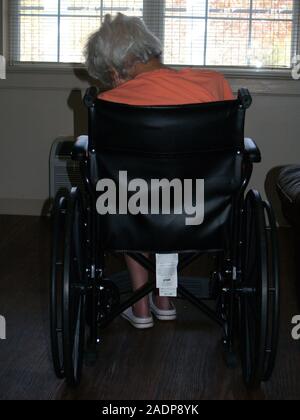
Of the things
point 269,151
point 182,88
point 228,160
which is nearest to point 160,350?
point 228,160

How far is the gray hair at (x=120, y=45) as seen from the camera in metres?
2.39

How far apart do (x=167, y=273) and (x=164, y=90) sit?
1.85ft

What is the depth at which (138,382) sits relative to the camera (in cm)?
228

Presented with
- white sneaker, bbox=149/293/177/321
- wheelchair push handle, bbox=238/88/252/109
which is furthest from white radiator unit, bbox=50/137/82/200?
Result: wheelchair push handle, bbox=238/88/252/109

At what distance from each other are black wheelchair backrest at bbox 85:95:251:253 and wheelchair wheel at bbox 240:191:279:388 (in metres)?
0.09

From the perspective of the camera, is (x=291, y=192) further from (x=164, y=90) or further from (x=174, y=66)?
(x=174, y=66)

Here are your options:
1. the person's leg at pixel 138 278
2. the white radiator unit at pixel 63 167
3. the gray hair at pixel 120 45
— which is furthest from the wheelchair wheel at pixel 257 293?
the white radiator unit at pixel 63 167

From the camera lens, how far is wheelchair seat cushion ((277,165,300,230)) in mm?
2312

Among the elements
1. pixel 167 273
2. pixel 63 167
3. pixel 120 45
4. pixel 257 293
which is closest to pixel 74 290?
pixel 167 273

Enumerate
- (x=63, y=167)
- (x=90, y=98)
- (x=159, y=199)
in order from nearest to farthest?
(x=90, y=98) < (x=159, y=199) < (x=63, y=167)

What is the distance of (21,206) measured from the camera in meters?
4.63

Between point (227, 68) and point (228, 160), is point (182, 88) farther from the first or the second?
point (227, 68)

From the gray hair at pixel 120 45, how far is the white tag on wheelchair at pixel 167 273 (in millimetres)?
610

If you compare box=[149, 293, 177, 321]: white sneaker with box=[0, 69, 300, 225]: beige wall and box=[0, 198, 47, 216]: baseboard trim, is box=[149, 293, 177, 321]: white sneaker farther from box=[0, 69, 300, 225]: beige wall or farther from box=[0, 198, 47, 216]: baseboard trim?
box=[0, 198, 47, 216]: baseboard trim
